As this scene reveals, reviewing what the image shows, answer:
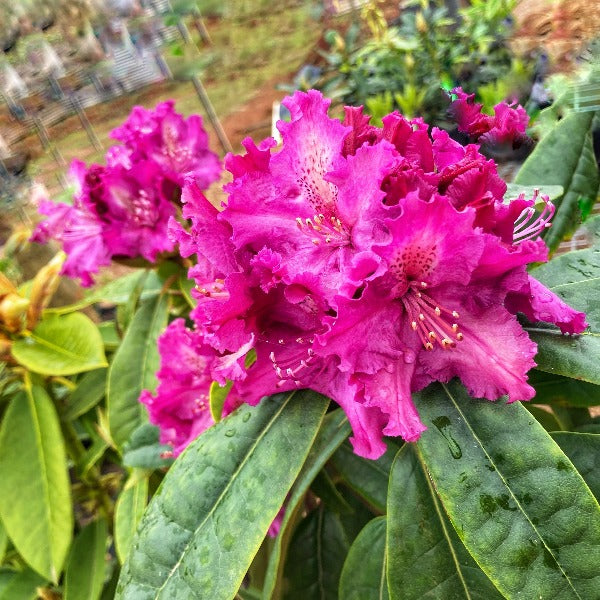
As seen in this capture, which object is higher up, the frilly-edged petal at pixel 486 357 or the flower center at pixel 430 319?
the flower center at pixel 430 319

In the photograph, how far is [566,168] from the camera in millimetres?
883

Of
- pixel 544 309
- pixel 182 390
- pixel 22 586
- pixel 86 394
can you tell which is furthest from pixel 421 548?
pixel 22 586

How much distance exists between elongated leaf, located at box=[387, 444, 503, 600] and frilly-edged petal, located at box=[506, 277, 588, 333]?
196 mm

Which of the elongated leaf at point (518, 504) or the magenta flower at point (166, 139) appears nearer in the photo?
the elongated leaf at point (518, 504)

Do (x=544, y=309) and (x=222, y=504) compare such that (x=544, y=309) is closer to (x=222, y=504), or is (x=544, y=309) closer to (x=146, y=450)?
(x=222, y=504)

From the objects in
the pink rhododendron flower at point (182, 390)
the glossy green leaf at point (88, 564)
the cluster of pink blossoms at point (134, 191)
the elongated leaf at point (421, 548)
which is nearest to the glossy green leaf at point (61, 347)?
the cluster of pink blossoms at point (134, 191)

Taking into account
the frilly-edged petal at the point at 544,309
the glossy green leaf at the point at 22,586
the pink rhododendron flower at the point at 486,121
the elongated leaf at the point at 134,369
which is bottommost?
the glossy green leaf at the point at 22,586

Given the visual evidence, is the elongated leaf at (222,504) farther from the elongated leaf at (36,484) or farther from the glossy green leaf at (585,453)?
the elongated leaf at (36,484)

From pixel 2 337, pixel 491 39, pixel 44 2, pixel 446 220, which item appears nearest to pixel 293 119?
pixel 446 220

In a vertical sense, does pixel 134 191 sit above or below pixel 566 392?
above

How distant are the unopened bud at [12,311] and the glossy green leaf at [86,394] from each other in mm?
249

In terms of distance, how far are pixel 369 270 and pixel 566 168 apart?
519 mm

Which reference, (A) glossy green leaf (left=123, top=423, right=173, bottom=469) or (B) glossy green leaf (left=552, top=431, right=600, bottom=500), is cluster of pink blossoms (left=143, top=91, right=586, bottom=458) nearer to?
(B) glossy green leaf (left=552, top=431, right=600, bottom=500)

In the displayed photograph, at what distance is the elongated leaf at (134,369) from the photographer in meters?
1.17
